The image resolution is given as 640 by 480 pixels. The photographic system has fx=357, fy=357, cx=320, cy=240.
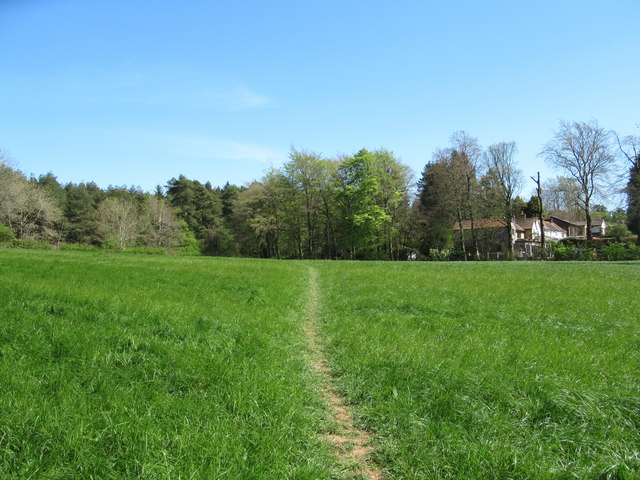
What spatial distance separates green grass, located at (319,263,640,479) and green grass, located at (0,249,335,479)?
83cm

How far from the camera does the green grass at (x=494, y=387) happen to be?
10.6ft

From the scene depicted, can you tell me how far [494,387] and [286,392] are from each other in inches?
104

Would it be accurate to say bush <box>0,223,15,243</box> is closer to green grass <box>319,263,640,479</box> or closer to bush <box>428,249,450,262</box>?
green grass <box>319,263,640,479</box>

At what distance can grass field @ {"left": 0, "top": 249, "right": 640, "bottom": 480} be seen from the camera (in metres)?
3.06

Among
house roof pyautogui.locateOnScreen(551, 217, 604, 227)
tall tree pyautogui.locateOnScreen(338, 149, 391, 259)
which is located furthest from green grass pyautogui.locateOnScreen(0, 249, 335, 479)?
house roof pyautogui.locateOnScreen(551, 217, 604, 227)

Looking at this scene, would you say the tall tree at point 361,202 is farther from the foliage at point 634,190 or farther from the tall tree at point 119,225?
the tall tree at point 119,225

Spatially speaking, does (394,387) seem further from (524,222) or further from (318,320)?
(524,222)

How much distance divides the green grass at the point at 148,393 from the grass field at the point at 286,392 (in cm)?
2

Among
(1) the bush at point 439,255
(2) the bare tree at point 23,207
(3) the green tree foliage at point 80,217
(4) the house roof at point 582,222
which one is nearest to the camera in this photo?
(2) the bare tree at point 23,207

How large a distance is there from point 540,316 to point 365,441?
7559mm

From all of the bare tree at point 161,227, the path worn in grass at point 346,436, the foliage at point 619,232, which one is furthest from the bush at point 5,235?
the foliage at point 619,232

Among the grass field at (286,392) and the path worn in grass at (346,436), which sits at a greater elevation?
the grass field at (286,392)

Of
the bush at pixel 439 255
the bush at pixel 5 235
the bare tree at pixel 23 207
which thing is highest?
the bare tree at pixel 23 207

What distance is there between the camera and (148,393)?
4.00 meters
